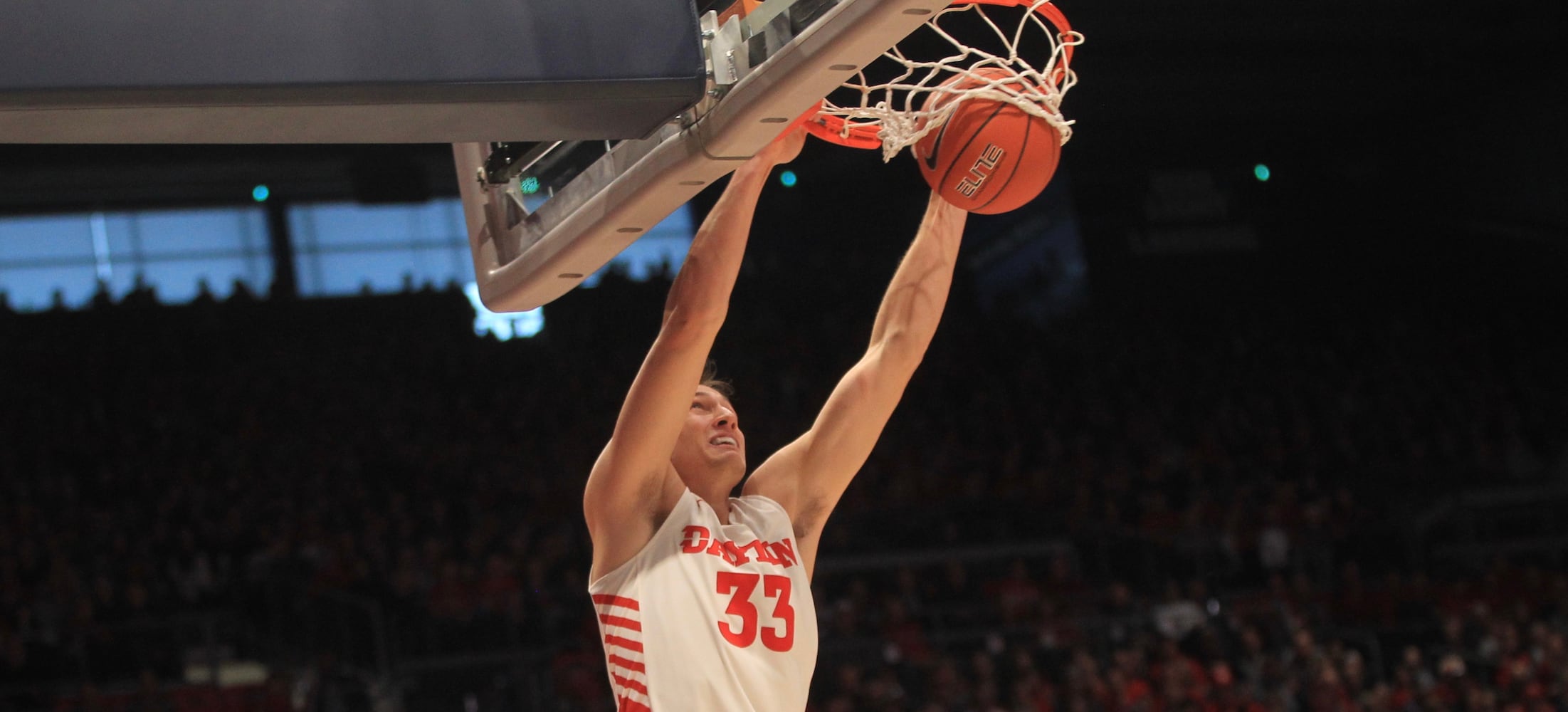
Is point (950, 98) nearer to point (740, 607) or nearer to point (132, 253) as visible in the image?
point (740, 607)

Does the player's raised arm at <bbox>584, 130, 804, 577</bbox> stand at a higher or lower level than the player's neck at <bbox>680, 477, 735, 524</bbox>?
higher

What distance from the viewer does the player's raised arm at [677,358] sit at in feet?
9.27

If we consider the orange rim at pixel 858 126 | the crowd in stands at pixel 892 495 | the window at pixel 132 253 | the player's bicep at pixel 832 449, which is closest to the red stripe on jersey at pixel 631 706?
the player's bicep at pixel 832 449

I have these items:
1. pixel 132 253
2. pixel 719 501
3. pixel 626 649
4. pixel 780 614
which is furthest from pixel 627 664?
pixel 132 253

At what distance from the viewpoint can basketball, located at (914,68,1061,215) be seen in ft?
9.71

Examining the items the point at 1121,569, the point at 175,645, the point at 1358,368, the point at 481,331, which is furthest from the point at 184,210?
the point at 1358,368

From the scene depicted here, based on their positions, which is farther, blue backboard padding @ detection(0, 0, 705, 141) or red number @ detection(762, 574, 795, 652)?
red number @ detection(762, 574, 795, 652)

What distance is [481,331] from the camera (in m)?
16.0

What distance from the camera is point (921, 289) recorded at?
3.37m

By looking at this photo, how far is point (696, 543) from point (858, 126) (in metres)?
0.89

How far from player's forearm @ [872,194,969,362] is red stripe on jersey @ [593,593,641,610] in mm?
816

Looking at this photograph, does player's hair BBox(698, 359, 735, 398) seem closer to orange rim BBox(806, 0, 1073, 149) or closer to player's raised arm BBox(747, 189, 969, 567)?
player's raised arm BBox(747, 189, 969, 567)

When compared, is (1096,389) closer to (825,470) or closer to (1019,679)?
(1019,679)

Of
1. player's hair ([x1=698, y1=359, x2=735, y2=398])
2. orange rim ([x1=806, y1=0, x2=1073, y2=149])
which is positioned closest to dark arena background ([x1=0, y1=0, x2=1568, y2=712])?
player's hair ([x1=698, y1=359, x2=735, y2=398])
